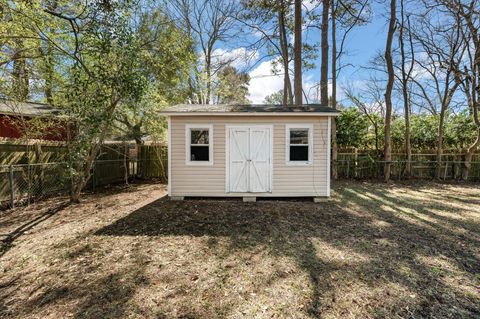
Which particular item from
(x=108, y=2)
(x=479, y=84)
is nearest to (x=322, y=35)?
(x=479, y=84)

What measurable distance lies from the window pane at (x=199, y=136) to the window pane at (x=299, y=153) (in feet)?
8.40

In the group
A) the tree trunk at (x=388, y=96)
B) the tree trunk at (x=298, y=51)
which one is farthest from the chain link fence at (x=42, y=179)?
the tree trunk at (x=388, y=96)

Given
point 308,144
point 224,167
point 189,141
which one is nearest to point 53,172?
point 189,141

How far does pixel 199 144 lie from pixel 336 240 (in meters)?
4.45

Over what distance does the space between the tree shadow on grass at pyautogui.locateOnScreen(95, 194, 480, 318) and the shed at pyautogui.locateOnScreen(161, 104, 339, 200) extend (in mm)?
452

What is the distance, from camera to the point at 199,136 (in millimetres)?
7230

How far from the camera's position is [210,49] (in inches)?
669

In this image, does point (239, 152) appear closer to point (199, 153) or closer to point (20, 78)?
point (199, 153)

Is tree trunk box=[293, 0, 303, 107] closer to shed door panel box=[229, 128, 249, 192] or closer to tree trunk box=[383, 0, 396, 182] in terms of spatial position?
tree trunk box=[383, 0, 396, 182]

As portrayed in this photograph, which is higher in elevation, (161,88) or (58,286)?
(161,88)

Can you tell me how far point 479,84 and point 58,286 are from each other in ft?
50.7

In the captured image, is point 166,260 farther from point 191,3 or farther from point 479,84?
point 191,3

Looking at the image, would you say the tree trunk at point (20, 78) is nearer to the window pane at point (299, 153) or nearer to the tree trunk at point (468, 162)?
the window pane at point (299, 153)

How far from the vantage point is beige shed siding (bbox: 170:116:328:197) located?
707cm
